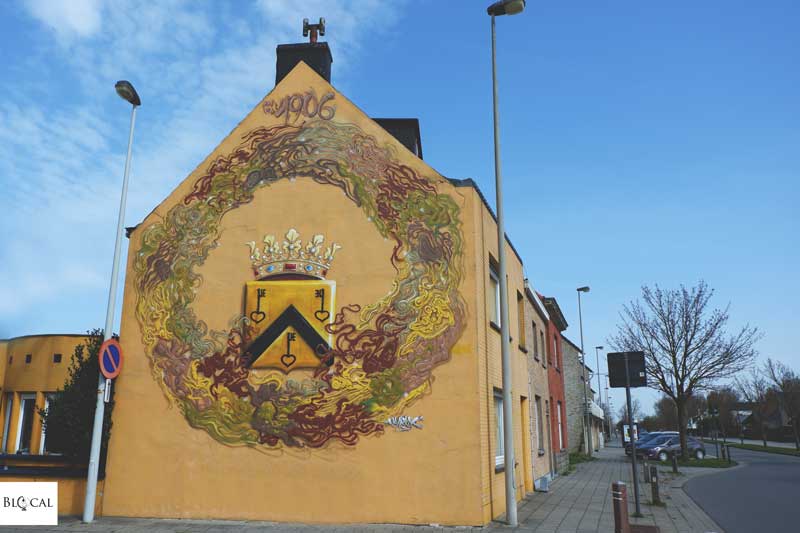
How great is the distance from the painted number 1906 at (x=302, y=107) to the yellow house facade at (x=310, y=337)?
50 millimetres

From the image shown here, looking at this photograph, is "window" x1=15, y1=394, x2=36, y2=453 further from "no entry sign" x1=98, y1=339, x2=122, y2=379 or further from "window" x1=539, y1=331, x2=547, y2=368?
"window" x1=539, y1=331, x2=547, y2=368

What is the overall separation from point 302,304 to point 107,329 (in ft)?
12.7

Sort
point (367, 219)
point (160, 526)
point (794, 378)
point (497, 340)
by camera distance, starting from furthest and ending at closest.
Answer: point (794, 378) → point (497, 340) → point (367, 219) → point (160, 526)

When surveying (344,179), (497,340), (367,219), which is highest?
(344,179)

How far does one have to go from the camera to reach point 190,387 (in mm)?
11805

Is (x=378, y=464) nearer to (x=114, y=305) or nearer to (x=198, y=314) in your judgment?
(x=198, y=314)

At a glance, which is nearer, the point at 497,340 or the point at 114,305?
the point at 114,305

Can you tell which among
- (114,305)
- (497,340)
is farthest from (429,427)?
(114,305)

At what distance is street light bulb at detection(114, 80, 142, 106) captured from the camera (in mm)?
11764

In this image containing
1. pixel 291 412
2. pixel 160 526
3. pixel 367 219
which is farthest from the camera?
pixel 367 219

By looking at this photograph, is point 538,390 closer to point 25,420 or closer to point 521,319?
point 521,319

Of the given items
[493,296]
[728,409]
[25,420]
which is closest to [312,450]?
[493,296]

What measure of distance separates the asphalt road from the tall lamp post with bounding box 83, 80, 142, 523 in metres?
11.9

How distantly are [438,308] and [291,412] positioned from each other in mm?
3523
